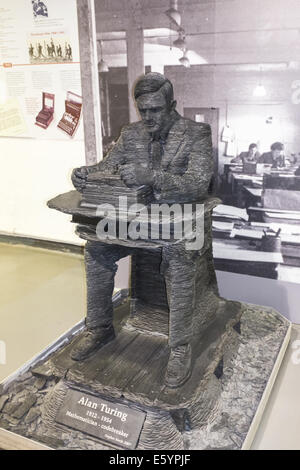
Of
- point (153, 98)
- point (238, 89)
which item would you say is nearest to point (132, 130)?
point (153, 98)

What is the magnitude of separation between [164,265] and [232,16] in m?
1.86

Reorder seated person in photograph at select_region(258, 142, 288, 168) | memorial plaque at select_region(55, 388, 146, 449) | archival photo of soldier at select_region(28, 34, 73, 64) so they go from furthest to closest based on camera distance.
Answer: archival photo of soldier at select_region(28, 34, 73, 64), seated person in photograph at select_region(258, 142, 288, 168), memorial plaque at select_region(55, 388, 146, 449)

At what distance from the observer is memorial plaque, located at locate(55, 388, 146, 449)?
2.17 meters

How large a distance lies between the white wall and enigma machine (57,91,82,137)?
5.3 inches

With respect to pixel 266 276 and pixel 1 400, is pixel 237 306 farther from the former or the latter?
pixel 1 400

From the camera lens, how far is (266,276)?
345 centimetres

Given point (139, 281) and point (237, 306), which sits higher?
point (139, 281)

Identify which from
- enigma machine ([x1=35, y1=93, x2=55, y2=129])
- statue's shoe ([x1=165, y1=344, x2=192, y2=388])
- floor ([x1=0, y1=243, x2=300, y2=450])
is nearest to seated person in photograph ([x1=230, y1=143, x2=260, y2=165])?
floor ([x1=0, y1=243, x2=300, y2=450])

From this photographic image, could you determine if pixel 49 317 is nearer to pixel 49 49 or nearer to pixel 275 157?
pixel 275 157

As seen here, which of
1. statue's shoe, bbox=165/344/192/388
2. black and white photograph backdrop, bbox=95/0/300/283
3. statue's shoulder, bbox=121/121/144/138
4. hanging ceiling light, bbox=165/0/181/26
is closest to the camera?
statue's shoe, bbox=165/344/192/388

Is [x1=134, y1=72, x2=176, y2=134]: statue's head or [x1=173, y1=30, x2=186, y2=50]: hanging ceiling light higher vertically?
[x1=173, y1=30, x2=186, y2=50]: hanging ceiling light

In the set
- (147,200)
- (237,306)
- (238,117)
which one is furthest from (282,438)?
(238,117)

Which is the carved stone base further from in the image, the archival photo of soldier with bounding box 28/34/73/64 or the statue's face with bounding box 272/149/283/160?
the archival photo of soldier with bounding box 28/34/73/64

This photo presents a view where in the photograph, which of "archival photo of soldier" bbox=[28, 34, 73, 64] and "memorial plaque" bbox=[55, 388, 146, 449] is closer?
"memorial plaque" bbox=[55, 388, 146, 449]
